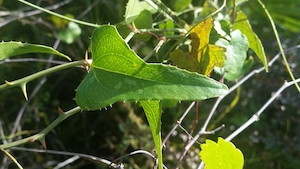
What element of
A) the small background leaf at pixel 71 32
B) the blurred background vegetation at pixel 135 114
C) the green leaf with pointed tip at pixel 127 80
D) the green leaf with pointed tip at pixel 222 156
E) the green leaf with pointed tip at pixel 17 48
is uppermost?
the green leaf with pointed tip at pixel 17 48

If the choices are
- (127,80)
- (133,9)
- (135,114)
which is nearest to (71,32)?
(135,114)

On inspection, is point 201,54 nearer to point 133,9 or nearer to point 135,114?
point 133,9

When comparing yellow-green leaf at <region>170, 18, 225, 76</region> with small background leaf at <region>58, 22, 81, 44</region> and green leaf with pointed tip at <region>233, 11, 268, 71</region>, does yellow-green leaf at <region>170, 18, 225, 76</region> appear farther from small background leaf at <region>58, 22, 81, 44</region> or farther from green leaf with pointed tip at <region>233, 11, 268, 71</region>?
small background leaf at <region>58, 22, 81, 44</region>

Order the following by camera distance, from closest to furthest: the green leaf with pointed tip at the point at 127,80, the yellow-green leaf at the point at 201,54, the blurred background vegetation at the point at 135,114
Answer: the green leaf with pointed tip at the point at 127,80 < the yellow-green leaf at the point at 201,54 < the blurred background vegetation at the point at 135,114

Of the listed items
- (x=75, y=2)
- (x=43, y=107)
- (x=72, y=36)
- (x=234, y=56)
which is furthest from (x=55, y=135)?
(x=234, y=56)

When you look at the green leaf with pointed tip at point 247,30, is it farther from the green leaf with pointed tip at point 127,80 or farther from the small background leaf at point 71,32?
the small background leaf at point 71,32

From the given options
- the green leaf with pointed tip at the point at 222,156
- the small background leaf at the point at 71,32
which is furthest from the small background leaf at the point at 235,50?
the small background leaf at the point at 71,32

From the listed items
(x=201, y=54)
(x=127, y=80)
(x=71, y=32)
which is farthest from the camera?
(x=71, y=32)
